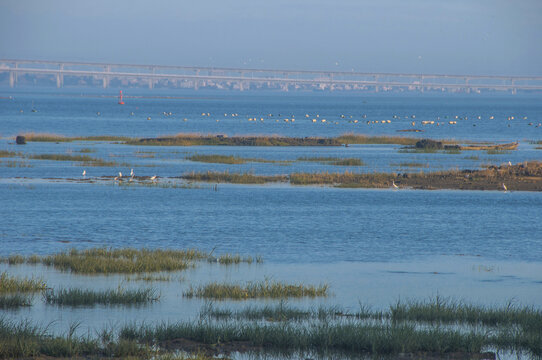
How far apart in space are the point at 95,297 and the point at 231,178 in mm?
26832

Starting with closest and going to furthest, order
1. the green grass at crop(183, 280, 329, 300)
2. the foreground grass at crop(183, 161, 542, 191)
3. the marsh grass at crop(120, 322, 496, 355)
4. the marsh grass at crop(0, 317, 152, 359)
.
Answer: the marsh grass at crop(0, 317, 152, 359) < the marsh grass at crop(120, 322, 496, 355) < the green grass at crop(183, 280, 329, 300) < the foreground grass at crop(183, 161, 542, 191)

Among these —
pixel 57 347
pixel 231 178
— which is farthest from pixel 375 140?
pixel 57 347

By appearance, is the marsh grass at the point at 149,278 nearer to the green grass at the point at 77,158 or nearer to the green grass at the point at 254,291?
the green grass at the point at 254,291

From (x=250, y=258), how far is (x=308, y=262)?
167cm

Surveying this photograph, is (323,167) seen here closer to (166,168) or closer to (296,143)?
(166,168)

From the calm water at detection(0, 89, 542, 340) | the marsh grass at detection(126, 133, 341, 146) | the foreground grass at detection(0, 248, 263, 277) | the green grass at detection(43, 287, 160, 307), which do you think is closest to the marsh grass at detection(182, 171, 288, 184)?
the calm water at detection(0, 89, 542, 340)

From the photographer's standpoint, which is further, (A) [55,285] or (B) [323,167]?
(B) [323,167]

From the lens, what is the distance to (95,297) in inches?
651

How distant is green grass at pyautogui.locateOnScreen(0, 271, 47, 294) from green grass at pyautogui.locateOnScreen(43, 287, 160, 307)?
538 millimetres

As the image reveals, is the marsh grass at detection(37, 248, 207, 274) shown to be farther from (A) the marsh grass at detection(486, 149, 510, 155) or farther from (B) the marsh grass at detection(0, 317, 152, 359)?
(A) the marsh grass at detection(486, 149, 510, 155)

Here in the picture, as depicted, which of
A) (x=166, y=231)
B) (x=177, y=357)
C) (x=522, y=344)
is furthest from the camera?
(x=166, y=231)

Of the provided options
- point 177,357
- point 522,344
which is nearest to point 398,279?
point 522,344

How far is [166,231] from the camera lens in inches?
1093

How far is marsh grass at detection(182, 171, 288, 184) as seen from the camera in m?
42.7
